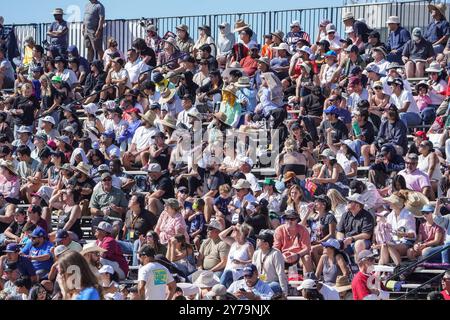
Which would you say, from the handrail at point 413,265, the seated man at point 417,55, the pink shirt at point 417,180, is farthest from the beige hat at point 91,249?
the seated man at point 417,55

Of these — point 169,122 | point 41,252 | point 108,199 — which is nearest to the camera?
point 41,252

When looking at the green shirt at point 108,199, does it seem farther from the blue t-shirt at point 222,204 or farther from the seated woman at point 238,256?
the seated woman at point 238,256

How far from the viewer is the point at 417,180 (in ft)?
61.3

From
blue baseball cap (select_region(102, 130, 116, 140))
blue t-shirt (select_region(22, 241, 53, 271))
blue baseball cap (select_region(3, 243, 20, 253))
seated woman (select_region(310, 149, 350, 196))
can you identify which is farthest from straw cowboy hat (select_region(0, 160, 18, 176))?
seated woman (select_region(310, 149, 350, 196))

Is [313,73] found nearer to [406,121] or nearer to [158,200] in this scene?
[406,121]

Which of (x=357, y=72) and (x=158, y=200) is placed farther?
(x=357, y=72)

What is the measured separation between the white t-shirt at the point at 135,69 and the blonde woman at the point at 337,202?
25.7ft

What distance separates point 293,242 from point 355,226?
810 mm

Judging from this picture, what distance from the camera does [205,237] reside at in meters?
19.4

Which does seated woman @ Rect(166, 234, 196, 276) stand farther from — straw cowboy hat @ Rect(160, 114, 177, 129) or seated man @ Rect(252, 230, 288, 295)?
straw cowboy hat @ Rect(160, 114, 177, 129)

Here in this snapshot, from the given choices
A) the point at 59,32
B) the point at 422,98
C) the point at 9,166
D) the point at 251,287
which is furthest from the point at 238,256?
the point at 59,32

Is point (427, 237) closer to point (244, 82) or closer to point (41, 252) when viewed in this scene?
point (41, 252)

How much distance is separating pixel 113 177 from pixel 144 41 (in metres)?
5.90
